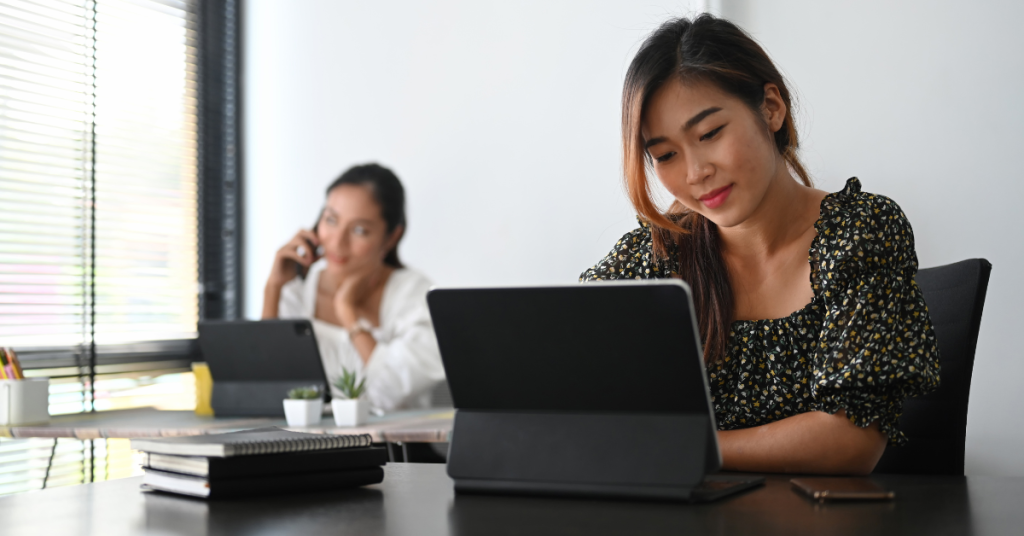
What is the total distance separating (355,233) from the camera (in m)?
3.14

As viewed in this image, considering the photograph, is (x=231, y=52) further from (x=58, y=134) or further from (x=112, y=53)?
(x=58, y=134)

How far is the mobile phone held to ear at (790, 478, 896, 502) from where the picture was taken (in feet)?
2.89

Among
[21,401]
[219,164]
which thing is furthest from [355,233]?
[21,401]

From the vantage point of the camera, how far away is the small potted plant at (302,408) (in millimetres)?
2062

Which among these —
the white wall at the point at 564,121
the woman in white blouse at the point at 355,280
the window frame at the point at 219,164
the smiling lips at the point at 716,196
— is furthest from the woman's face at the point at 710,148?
the window frame at the point at 219,164

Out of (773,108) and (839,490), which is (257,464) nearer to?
(839,490)

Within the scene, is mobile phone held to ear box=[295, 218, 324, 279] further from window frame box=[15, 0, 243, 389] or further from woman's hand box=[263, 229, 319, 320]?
window frame box=[15, 0, 243, 389]

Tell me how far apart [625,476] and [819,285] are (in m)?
0.66

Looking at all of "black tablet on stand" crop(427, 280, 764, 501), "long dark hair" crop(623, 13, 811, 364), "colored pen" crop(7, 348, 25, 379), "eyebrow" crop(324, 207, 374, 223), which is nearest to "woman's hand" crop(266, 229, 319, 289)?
"eyebrow" crop(324, 207, 374, 223)

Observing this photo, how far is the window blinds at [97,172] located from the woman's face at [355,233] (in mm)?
657

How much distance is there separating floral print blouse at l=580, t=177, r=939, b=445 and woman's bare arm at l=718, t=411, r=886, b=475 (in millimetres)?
26

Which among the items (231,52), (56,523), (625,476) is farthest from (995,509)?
(231,52)

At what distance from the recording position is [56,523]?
0.87 metres

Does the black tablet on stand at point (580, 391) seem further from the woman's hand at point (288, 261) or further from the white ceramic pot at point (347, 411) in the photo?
the woman's hand at point (288, 261)
